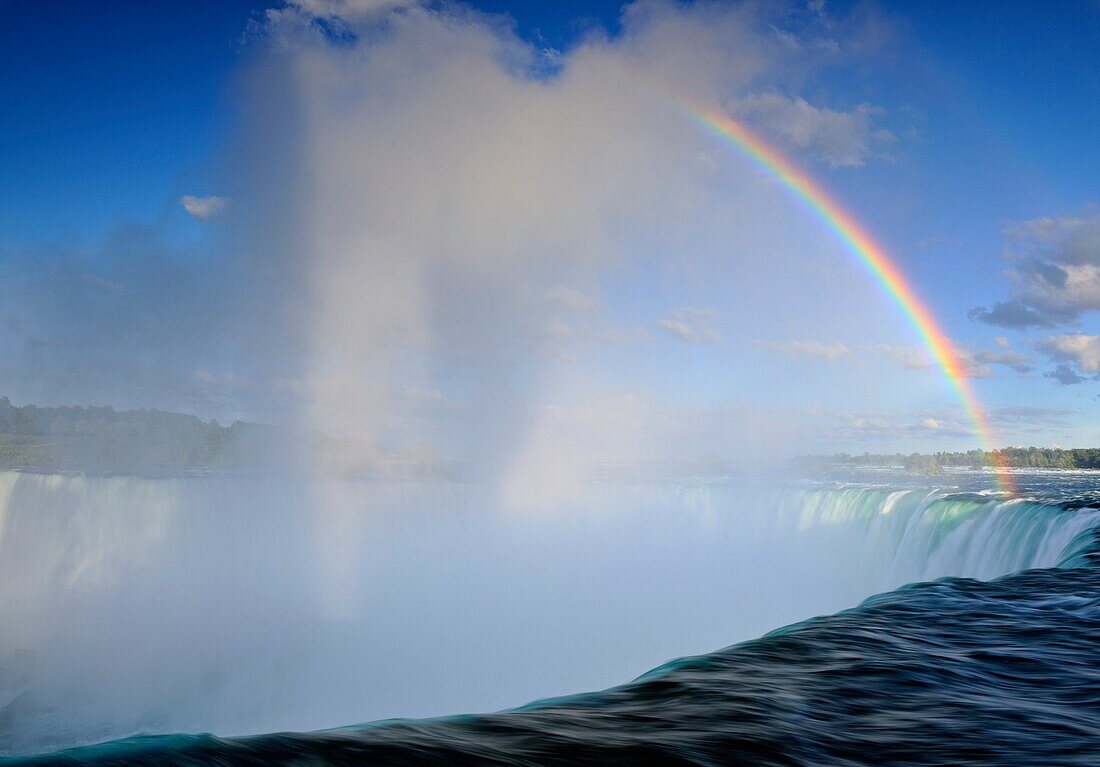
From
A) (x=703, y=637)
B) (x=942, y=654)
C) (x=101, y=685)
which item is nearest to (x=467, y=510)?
(x=703, y=637)

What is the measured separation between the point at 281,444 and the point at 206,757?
65.5m

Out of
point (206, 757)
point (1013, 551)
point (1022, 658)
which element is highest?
point (206, 757)

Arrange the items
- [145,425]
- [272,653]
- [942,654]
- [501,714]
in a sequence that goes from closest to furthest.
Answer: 1. [501,714]
2. [942,654]
3. [272,653]
4. [145,425]

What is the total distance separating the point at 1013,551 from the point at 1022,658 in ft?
37.1

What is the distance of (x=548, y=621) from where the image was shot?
37531 mm

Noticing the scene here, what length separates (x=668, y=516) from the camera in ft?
158

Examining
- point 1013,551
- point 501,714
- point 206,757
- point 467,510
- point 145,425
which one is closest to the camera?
point 206,757

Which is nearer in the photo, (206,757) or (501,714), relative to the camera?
(206,757)

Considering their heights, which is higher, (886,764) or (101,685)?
(886,764)

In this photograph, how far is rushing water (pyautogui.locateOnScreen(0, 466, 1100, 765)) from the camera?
3.31 m

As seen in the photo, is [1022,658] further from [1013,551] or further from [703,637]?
[703,637]

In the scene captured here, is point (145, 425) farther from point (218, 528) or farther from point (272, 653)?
point (272, 653)

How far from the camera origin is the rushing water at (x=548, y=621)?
3.31m

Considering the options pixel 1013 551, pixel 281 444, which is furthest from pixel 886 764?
pixel 281 444
